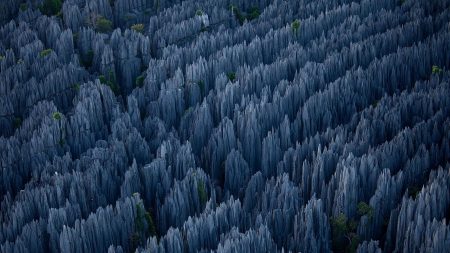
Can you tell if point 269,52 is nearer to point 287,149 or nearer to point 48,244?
point 287,149

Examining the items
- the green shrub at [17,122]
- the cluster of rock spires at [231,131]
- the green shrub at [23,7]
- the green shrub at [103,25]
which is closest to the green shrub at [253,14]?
the cluster of rock spires at [231,131]

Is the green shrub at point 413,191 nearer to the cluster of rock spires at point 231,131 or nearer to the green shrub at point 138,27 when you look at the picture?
the cluster of rock spires at point 231,131

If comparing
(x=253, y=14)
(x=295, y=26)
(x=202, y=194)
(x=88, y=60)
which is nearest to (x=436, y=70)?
(x=295, y=26)

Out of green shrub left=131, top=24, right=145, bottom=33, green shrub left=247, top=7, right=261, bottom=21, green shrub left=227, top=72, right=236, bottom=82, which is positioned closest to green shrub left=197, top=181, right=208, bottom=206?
green shrub left=227, top=72, right=236, bottom=82

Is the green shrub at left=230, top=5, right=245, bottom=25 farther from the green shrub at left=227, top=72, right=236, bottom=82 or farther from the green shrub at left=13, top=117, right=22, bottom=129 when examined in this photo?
the green shrub at left=13, top=117, right=22, bottom=129

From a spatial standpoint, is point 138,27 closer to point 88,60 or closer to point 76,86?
point 88,60

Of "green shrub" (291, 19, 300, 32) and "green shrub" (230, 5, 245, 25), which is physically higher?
"green shrub" (230, 5, 245, 25)
